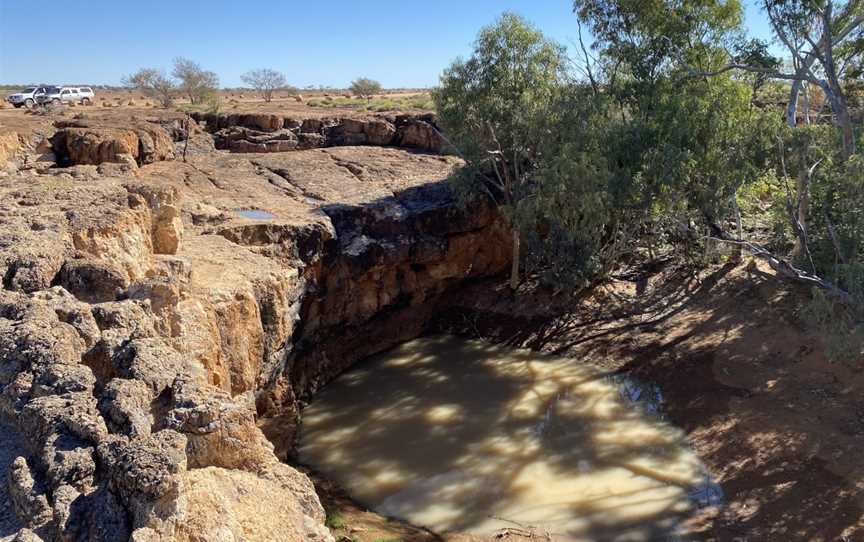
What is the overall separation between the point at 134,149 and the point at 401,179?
7145 millimetres

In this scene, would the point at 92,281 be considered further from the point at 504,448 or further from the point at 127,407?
the point at 504,448

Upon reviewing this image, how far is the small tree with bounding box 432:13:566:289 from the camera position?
639 inches

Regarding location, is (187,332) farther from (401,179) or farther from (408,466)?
(401,179)

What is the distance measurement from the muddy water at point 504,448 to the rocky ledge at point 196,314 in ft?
3.96

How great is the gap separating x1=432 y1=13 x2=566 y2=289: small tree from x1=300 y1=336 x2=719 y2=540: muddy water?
13.7ft

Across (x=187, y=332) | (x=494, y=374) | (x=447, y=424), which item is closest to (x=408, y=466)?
(x=447, y=424)

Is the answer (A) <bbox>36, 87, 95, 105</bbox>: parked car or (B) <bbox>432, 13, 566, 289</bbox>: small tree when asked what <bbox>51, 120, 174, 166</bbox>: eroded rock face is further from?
(A) <bbox>36, 87, 95, 105</bbox>: parked car

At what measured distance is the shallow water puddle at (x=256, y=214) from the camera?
14453mm

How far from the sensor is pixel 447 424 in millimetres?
13453

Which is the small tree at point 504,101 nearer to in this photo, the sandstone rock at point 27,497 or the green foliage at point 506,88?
the green foliage at point 506,88

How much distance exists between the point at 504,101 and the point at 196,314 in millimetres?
10790

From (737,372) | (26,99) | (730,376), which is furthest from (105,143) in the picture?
(26,99)

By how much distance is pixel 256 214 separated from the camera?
1486 cm

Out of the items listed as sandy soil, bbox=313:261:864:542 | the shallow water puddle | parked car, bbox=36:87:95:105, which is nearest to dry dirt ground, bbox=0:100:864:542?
sandy soil, bbox=313:261:864:542
